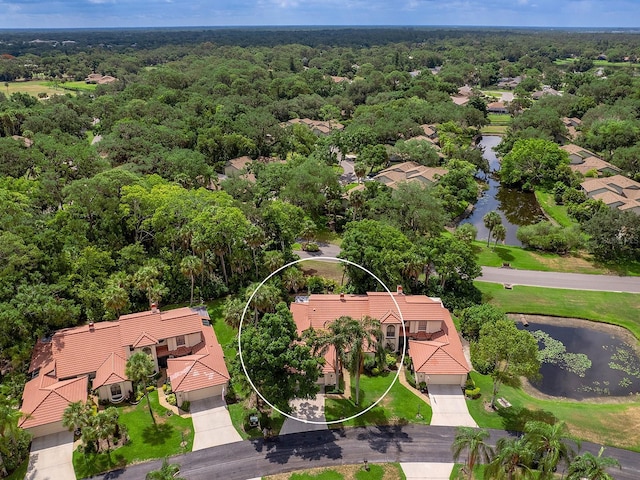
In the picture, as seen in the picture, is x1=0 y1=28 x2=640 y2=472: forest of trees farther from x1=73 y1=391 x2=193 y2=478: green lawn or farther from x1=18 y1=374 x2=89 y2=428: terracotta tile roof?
x1=73 y1=391 x2=193 y2=478: green lawn

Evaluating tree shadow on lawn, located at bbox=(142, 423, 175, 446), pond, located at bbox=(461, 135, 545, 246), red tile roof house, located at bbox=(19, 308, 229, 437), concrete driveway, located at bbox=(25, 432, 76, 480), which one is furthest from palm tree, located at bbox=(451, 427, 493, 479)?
pond, located at bbox=(461, 135, 545, 246)

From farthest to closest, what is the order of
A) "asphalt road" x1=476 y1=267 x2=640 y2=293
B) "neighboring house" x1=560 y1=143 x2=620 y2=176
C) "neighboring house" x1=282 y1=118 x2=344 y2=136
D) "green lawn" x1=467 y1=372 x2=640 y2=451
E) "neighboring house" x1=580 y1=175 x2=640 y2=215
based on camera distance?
"neighboring house" x1=282 y1=118 x2=344 y2=136 < "neighboring house" x1=560 y1=143 x2=620 y2=176 < "neighboring house" x1=580 y1=175 x2=640 y2=215 < "asphalt road" x1=476 y1=267 x2=640 y2=293 < "green lawn" x1=467 y1=372 x2=640 y2=451

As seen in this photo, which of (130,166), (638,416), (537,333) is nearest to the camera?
(638,416)

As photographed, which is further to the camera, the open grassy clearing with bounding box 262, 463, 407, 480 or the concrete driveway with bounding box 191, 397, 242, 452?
the concrete driveway with bounding box 191, 397, 242, 452

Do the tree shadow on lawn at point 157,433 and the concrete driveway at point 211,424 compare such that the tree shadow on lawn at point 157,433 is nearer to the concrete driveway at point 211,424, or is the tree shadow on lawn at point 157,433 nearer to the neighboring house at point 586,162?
the concrete driveway at point 211,424

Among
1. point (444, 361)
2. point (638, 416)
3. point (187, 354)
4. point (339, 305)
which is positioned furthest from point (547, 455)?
point (187, 354)

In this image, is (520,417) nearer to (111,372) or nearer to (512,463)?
(512,463)

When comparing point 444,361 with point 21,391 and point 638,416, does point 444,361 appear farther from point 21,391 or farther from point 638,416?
point 21,391

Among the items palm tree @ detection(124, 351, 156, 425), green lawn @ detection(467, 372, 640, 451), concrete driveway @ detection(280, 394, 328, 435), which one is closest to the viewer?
palm tree @ detection(124, 351, 156, 425)
